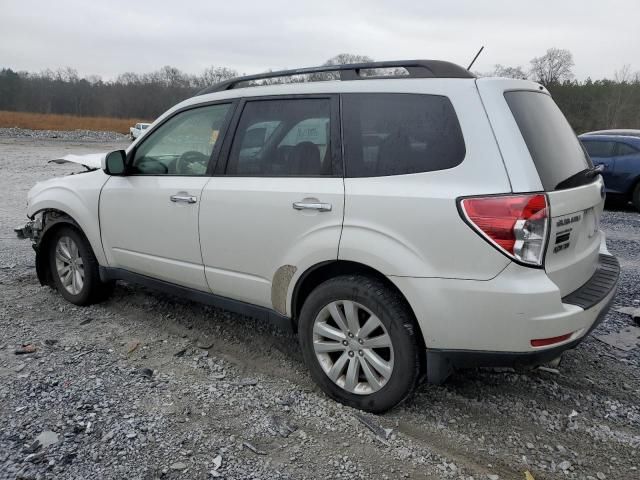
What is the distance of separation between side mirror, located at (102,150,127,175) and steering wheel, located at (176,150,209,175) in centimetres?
52

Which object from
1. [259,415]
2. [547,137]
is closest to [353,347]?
[259,415]

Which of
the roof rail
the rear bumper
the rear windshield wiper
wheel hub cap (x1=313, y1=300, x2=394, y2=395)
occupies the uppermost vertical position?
the roof rail

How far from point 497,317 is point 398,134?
108 centimetres

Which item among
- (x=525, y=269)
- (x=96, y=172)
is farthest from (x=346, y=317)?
(x=96, y=172)

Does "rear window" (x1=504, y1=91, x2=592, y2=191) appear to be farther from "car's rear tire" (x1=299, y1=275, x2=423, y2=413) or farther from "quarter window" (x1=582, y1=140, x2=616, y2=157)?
"quarter window" (x1=582, y1=140, x2=616, y2=157)

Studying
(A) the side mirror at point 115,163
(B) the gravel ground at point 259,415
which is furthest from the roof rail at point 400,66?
(B) the gravel ground at point 259,415

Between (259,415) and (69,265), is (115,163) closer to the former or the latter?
(69,265)

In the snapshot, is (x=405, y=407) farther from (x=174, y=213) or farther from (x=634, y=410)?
(x=174, y=213)

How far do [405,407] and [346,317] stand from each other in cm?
68

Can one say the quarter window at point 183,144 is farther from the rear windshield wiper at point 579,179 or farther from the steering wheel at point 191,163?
the rear windshield wiper at point 579,179

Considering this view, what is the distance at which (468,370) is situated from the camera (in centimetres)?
350

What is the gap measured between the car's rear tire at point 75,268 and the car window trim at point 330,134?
5.63ft

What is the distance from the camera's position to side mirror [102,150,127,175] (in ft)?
13.1

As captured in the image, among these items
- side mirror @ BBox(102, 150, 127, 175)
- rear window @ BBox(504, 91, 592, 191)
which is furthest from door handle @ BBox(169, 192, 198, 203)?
rear window @ BBox(504, 91, 592, 191)
